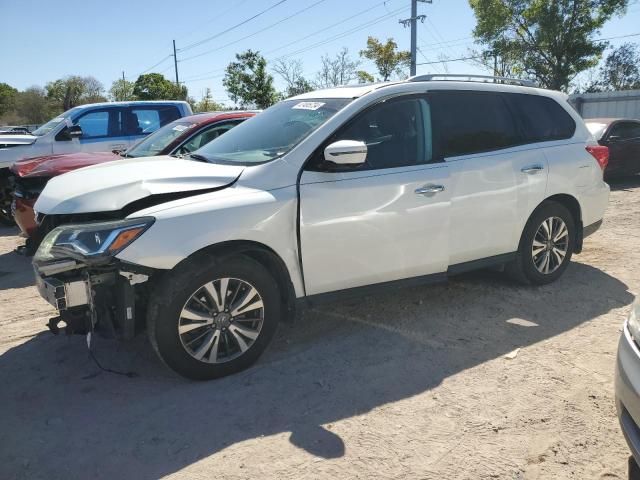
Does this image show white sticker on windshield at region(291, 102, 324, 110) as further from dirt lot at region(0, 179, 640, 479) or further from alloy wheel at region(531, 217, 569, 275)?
alloy wheel at region(531, 217, 569, 275)

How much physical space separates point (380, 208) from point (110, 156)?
4522 millimetres

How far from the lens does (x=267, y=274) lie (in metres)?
3.46

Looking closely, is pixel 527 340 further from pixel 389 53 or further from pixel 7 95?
pixel 7 95

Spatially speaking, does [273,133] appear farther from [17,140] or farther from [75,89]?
[75,89]

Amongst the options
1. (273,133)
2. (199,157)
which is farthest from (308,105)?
(199,157)

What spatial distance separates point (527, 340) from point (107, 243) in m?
2.94

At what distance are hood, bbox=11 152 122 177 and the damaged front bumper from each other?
3267 mm

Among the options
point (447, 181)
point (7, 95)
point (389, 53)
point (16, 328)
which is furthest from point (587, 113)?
point (7, 95)

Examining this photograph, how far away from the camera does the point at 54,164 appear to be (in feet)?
20.7

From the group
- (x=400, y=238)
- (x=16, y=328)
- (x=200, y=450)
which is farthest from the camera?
(x=16, y=328)

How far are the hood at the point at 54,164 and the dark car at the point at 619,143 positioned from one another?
9.66m

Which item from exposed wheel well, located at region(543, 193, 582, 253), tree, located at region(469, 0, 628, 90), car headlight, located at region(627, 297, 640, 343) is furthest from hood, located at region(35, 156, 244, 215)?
tree, located at region(469, 0, 628, 90)

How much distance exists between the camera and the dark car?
37.1ft

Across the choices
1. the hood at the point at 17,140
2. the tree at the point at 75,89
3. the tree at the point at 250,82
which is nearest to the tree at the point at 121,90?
the tree at the point at 75,89
